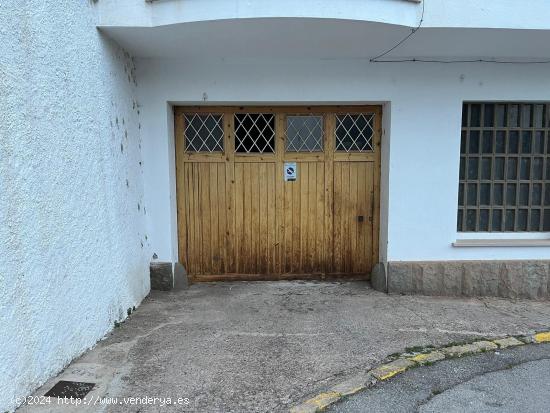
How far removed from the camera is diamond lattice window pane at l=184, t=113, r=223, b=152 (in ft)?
17.6

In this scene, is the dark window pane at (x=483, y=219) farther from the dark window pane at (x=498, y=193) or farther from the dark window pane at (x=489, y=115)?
the dark window pane at (x=489, y=115)

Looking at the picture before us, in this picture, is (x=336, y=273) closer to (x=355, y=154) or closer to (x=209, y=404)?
(x=355, y=154)

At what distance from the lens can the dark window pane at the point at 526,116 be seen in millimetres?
5270

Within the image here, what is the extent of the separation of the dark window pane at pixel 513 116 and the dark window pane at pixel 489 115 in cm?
21

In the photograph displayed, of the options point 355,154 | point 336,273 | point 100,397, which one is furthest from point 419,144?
point 100,397

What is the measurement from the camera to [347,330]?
4055 millimetres

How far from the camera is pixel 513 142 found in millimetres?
5332

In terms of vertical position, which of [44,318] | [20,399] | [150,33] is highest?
[150,33]

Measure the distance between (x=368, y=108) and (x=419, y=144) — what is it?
81 centimetres

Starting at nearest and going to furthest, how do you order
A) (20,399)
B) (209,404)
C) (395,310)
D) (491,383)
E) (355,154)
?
1. (20,399)
2. (209,404)
3. (491,383)
4. (395,310)
5. (355,154)

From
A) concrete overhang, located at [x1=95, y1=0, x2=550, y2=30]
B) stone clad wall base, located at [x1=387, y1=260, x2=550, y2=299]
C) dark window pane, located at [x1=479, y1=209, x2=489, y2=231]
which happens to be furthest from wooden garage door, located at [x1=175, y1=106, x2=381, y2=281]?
concrete overhang, located at [x1=95, y1=0, x2=550, y2=30]

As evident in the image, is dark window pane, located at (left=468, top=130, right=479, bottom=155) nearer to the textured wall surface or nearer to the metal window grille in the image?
the metal window grille

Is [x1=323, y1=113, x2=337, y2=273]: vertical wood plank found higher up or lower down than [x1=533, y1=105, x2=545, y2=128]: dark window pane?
lower down

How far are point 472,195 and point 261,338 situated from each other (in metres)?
3.38
